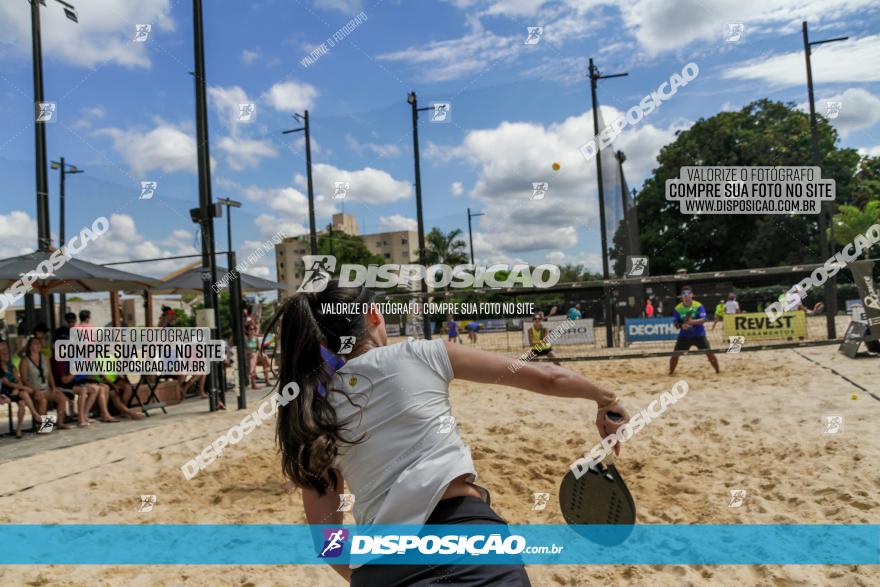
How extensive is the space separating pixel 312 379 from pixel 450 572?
56 centimetres

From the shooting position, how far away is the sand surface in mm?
3621

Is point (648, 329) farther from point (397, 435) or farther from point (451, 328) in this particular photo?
point (397, 435)

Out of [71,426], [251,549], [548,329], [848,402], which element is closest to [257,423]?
[71,426]

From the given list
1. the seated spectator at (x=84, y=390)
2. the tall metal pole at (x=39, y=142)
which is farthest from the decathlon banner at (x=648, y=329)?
the tall metal pole at (x=39, y=142)

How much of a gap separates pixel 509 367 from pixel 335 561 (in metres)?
0.75

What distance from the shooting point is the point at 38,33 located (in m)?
10.6

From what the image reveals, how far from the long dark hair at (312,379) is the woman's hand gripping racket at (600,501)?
1128 mm

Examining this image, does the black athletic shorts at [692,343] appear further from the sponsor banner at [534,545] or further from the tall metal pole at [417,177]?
the tall metal pole at [417,177]

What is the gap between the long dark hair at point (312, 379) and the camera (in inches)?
57.0

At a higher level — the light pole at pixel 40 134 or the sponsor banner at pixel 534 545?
the light pole at pixel 40 134

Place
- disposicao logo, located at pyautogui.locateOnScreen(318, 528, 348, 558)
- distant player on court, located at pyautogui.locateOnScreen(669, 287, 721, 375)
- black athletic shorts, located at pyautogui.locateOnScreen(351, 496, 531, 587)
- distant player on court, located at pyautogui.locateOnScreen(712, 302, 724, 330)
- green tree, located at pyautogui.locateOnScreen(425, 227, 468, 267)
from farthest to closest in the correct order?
green tree, located at pyautogui.locateOnScreen(425, 227, 468, 267) → distant player on court, located at pyautogui.locateOnScreen(712, 302, 724, 330) → distant player on court, located at pyautogui.locateOnScreen(669, 287, 721, 375) → disposicao logo, located at pyautogui.locateOnScreen(318, 528, 348, 558) → black athletic shorts, located at pyautogui.locateOnScreen(351, 496, 531, 587)

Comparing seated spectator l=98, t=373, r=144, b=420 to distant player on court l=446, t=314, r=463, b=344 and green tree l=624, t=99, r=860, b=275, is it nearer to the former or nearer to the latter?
distant player on court l=446, t=314, r=463, b=344

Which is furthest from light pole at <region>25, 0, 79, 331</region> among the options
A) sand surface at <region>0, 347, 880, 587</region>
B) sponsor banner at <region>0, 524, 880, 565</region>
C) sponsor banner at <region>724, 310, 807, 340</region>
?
sponsor banner at <region>724, 310, 807, 340</region>

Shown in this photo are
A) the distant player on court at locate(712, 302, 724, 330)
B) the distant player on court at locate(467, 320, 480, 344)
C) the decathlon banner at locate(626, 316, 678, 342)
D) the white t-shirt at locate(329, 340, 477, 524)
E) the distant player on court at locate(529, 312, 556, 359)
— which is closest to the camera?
the white t-shirt at locate(329, 340, 477, 524)
